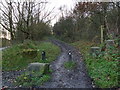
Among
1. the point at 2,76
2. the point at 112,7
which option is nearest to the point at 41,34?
the point at 112,7

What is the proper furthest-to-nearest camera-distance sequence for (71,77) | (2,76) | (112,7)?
1. (112,7)
2. (2,76)
3. (71,77)

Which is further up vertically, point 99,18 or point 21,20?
point 21,20

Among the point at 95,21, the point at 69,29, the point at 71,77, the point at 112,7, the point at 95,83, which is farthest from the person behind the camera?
the point at 69,29

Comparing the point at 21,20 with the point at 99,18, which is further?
the point at 21,20

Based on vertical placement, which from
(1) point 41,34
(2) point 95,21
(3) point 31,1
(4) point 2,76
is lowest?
(4) point 2,76

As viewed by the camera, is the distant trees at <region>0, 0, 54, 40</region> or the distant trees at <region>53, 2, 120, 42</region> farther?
the distant trees at <region>0, 0, 54, 40</region>

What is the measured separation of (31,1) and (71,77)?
43.3ft

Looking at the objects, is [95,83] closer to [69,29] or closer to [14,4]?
[14,4]

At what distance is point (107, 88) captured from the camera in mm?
4332

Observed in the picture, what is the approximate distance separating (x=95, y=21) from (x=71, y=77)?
10944mm

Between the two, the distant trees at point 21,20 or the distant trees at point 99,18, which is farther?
the distant trees at point 21,20

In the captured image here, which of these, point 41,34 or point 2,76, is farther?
point 41,34

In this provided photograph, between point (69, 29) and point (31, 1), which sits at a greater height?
point (31, 1)

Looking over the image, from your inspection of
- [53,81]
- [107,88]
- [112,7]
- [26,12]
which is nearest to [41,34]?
[26,12]
